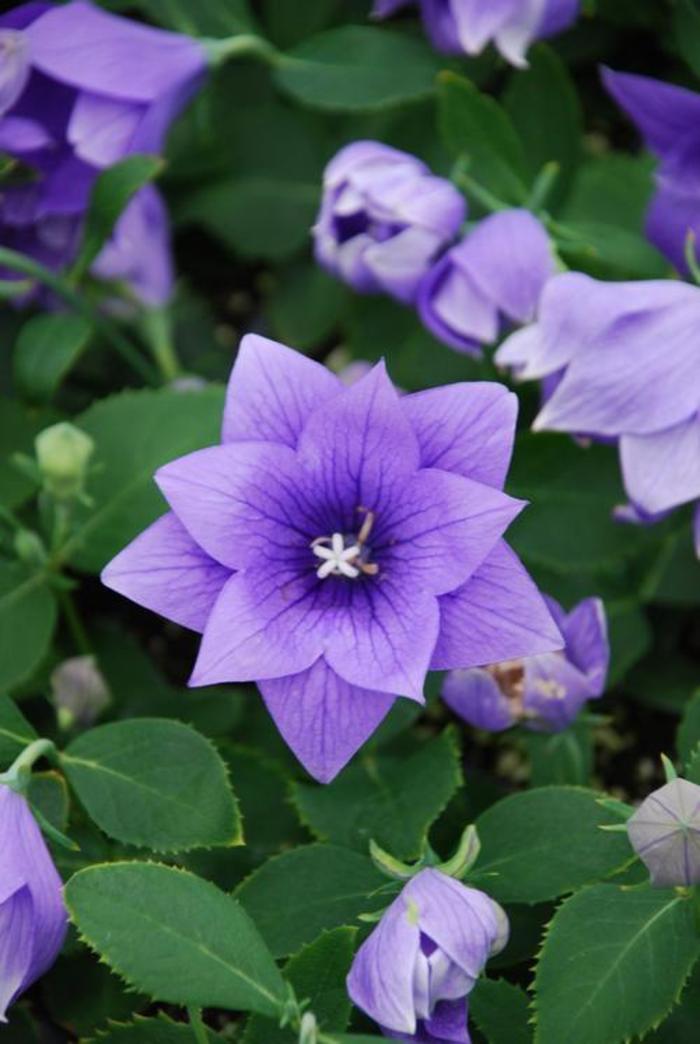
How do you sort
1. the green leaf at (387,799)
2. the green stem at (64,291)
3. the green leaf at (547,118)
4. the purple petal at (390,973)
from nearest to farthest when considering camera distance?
the purple petal at (390,973) < the green leaf at (387,799) < the green stem at (64,291) < the green leaf at (547,118)

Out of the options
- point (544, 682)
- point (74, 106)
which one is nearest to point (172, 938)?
point (544, 682)

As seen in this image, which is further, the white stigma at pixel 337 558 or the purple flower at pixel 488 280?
the purple flower at pixel 488 280

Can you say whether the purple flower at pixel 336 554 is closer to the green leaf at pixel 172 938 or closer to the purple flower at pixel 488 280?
the green leaf at pixel 172 938

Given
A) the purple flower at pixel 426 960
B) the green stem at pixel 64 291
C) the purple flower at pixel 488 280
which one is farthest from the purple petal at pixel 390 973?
the green stem at pixel 64 291

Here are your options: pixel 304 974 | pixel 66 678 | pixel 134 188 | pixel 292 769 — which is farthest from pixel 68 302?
pixel 304 974

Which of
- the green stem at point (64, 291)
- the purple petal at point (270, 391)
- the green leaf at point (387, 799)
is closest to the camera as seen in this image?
the purple petal at point (270, 391)

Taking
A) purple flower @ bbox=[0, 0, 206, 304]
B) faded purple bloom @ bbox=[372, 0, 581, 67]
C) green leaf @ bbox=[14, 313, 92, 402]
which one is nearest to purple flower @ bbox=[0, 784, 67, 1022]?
green leaf @ bbox=[14, 313, 92, 402]

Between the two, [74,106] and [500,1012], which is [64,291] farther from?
[500,1012]
